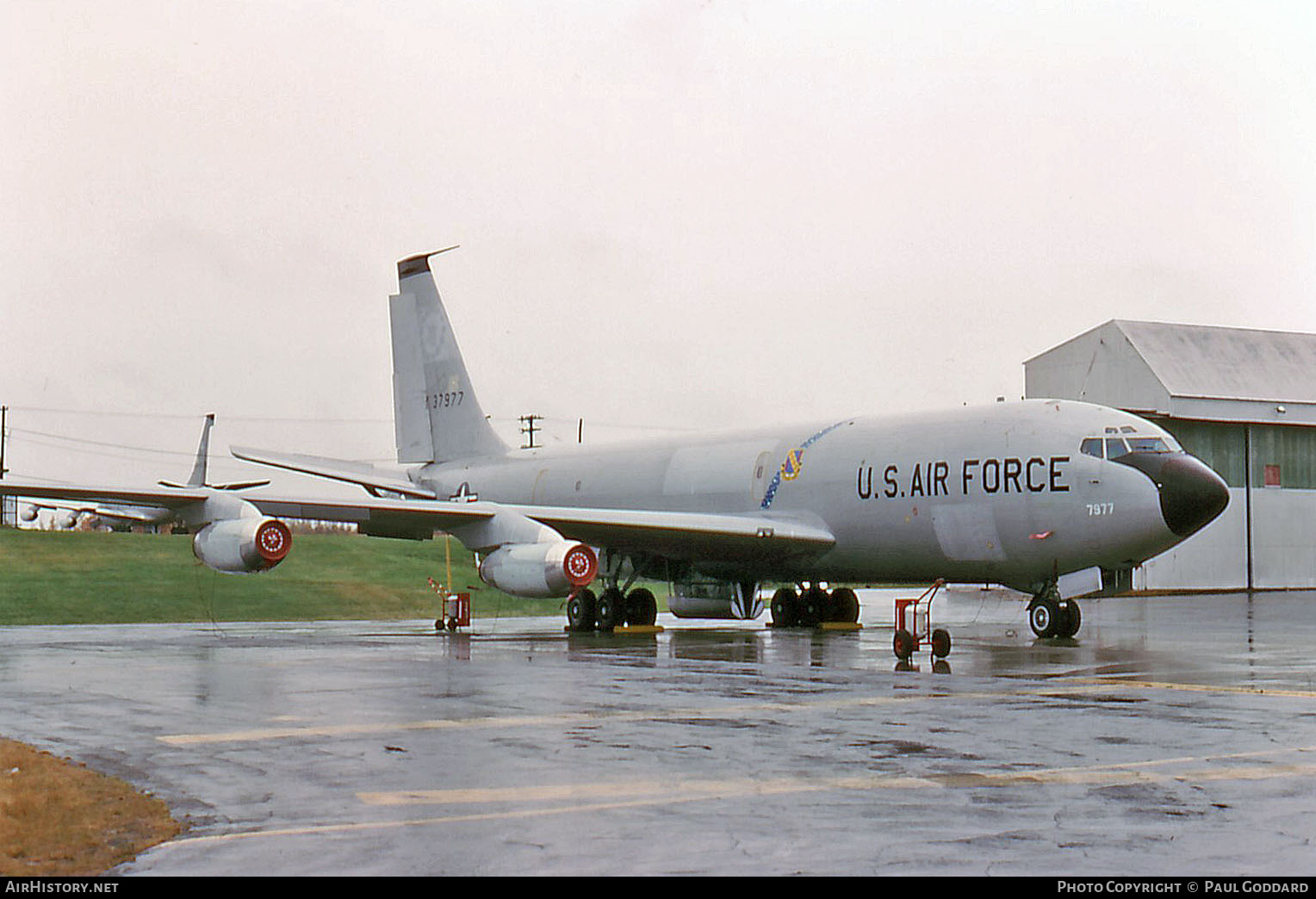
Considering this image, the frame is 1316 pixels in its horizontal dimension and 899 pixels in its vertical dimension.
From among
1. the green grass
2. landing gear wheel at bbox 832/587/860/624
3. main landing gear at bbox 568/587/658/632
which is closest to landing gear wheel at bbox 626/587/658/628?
main landing gear at bbox 568/587/658/632

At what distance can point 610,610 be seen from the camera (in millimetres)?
30531

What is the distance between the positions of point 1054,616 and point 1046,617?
0.17m

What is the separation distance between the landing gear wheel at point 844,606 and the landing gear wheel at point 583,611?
5.82 meters

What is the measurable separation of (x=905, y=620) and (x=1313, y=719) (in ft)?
28.6

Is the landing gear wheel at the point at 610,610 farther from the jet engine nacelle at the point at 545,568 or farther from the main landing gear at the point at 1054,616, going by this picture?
the main landing gear at the point at 1054,616

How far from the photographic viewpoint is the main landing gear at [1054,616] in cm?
2548

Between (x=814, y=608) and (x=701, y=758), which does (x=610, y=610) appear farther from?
(x=701, y=758)

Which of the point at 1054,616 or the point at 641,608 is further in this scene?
the point at 641,608

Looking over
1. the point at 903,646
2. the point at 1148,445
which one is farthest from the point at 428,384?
the point at 903,646

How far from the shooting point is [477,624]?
37.0 metres

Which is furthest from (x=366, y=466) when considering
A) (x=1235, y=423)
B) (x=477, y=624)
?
(x=1235, y=423)

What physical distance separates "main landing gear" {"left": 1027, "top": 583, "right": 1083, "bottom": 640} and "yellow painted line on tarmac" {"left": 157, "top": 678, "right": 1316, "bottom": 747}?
343 inches
